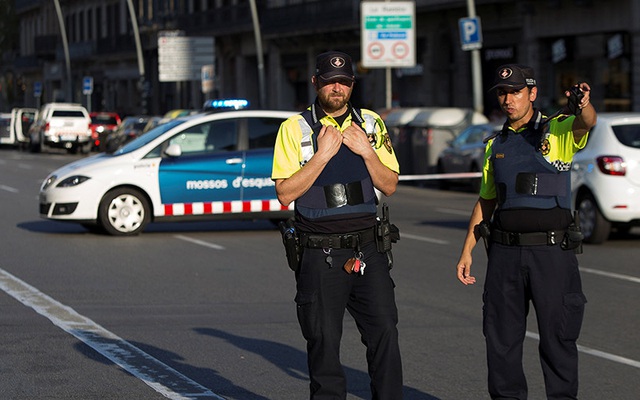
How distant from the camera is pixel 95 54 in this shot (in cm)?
8719

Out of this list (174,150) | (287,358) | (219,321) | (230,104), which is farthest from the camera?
(230,104)

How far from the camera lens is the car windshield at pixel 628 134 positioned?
1588 cm

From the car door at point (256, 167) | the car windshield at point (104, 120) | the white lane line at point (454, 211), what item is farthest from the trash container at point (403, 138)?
the car windshield at point (104, 120)

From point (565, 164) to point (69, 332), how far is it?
4517mm

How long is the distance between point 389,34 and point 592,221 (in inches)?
770

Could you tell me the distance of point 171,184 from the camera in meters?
17.3

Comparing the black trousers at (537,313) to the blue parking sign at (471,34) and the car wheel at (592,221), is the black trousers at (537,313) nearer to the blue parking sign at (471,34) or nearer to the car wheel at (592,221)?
the car wheel at (592,221)

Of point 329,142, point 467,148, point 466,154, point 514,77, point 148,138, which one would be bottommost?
point 466,154

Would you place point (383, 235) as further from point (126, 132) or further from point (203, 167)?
point (126, 132)

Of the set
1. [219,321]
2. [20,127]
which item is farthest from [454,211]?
[20,127]

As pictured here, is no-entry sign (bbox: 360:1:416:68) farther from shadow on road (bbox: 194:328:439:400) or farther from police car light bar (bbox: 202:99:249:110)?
shadow on road (bbox: 194:328:439:400)

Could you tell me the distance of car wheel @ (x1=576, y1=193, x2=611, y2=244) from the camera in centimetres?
1594

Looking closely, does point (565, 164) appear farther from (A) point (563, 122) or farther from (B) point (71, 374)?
(B) point (71, 374)

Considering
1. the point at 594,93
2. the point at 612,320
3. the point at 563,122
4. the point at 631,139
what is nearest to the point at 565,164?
the point at 563,122
